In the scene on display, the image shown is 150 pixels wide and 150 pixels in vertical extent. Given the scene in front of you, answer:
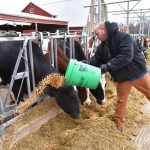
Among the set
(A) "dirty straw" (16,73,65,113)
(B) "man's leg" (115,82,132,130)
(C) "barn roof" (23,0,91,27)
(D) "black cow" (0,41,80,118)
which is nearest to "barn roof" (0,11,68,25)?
(D) "black cow" (0,41,80,118)

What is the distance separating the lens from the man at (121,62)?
148 inches

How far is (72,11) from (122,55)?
27049mm

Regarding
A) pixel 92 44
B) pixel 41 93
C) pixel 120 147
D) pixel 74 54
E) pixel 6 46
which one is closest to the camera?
pixel 120 147

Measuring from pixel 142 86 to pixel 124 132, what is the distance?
787 millimetres

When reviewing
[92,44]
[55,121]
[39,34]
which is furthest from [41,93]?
[92,44]

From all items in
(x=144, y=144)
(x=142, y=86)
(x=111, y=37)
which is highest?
(x=111, y=37)

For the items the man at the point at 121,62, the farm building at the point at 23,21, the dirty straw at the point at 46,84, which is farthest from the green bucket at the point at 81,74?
the farm building at the point at 23,21

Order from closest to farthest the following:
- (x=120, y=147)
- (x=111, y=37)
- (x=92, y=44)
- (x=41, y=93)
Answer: (x=120, y=147) < (x=111, y=37) < (x=41, y=93) < (x=92, y=44)

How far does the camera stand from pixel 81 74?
140 inches

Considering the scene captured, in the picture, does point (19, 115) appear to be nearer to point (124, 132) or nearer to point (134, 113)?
point (124, 132)

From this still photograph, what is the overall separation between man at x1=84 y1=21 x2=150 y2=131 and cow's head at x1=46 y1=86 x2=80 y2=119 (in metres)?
0.66

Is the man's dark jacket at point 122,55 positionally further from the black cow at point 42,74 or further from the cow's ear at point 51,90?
the cow's ear at point 51,90

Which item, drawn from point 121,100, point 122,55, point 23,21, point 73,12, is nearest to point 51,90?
point 121,100

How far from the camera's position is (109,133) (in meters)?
3.95
